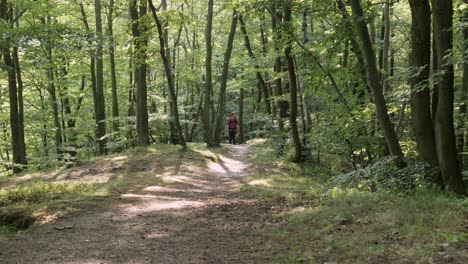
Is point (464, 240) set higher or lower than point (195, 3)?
lower

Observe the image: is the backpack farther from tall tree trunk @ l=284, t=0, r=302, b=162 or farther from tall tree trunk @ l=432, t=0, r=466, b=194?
tall tree trunk @ l=432, t=0, r=466, b=194

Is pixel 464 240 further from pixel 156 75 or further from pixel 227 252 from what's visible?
pixel 156 75

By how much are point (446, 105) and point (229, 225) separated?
13.2 ft

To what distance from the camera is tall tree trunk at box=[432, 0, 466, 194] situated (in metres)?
6.57

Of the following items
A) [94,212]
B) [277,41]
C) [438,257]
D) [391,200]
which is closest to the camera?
[438,257]

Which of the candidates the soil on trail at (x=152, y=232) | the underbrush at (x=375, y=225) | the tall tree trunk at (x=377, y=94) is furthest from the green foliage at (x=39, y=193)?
the tall tree trunk at (x=377, y=94)

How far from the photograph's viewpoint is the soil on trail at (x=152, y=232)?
5.18m

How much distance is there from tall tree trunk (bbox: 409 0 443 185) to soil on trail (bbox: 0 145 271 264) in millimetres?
3083

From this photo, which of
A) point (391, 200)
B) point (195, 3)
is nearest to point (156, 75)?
point (195, 3)

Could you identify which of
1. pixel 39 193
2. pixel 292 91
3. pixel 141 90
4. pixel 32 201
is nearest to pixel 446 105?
pixel 292 91

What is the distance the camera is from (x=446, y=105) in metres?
6.71

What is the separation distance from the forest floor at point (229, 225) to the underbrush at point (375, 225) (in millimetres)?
14

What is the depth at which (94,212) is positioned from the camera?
296 inches

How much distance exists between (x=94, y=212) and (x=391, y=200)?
510cm
